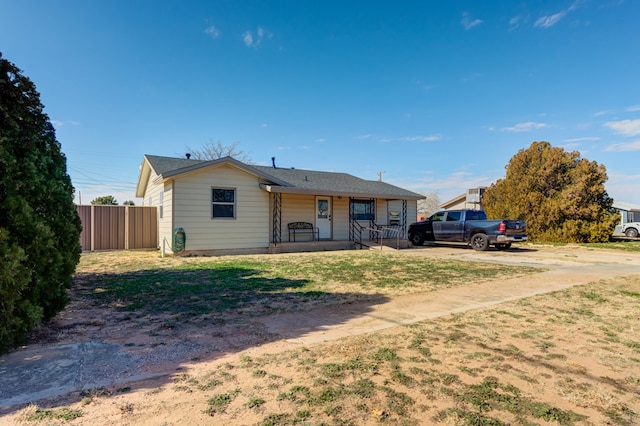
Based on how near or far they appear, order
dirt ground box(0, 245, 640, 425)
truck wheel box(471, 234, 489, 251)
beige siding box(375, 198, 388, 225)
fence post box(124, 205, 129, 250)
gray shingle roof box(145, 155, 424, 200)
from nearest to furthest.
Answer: dirt ground box(0, 245, 640, 425) < gray shingle roof box(145, 155, 424, 200) < fence post box(124, 205, 129, 250) < truck wheel box(471, 234, 489, 251) < beige siding box(375, 198, 388, 225)

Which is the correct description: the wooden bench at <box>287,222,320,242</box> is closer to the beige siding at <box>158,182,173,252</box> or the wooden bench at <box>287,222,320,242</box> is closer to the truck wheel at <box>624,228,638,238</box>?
the beige siding at <box>158,182,173,252</box>

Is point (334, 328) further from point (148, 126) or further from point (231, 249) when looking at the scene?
point (148, 126)

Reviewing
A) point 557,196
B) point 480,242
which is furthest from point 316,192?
point 557,196

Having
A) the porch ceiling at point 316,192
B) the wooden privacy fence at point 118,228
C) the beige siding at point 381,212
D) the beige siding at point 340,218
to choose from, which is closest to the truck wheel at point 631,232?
the porch ceiling at point 316,192

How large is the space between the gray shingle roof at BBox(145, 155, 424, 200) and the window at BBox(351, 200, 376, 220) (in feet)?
2.29

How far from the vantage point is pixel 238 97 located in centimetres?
1956

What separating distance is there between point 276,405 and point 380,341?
5.49ft

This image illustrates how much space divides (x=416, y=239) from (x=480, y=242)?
3553 mm

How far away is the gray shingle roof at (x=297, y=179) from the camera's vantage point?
1289 centimetres

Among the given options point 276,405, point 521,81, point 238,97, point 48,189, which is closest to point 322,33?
point 238,97

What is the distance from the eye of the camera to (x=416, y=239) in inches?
715

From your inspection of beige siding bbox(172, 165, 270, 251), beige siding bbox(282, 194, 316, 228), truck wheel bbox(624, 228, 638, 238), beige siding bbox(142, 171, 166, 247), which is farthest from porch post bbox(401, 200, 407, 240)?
truck wheel bbox(624, 228, 638, 238)

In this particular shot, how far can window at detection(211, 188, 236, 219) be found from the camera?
41.2 ft

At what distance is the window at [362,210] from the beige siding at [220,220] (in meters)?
4.86
